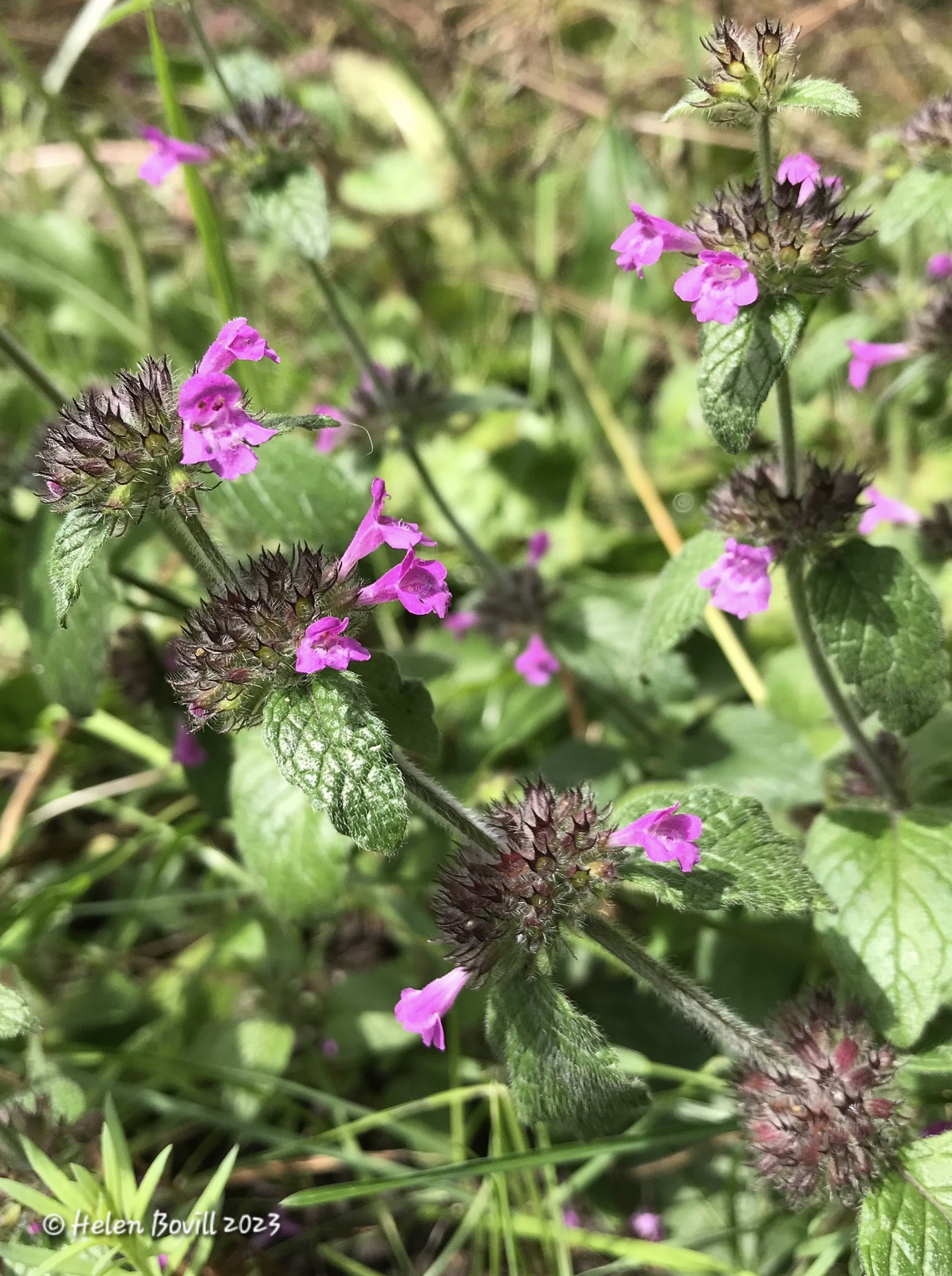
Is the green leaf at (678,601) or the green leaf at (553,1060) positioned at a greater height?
the green leaf at (678,601)

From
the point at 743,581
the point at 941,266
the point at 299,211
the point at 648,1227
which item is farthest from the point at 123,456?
the point at 941,266

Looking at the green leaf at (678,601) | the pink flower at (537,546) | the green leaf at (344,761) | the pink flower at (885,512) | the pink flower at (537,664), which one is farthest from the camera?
the pink flower at (537,546)

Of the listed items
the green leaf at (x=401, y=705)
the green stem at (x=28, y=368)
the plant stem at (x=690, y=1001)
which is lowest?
the plant stem at (x=690, y=1001)

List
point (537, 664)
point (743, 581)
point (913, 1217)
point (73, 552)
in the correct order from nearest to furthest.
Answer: point (73, 552) < point (913, 1217) < point (743, 581) < point (537, 664)

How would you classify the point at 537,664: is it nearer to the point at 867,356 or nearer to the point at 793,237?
the point at 867,356

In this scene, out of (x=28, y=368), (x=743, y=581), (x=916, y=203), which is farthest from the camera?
(x=28, y=368)

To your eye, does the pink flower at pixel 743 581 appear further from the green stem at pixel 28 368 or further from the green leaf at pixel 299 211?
the green stem at pixel 28 368

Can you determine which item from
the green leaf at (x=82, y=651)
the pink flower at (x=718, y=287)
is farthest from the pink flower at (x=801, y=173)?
the green leaf at (x=82, y=651)

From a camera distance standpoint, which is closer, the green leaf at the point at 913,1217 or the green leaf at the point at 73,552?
the green leaf at the point at 73,552
